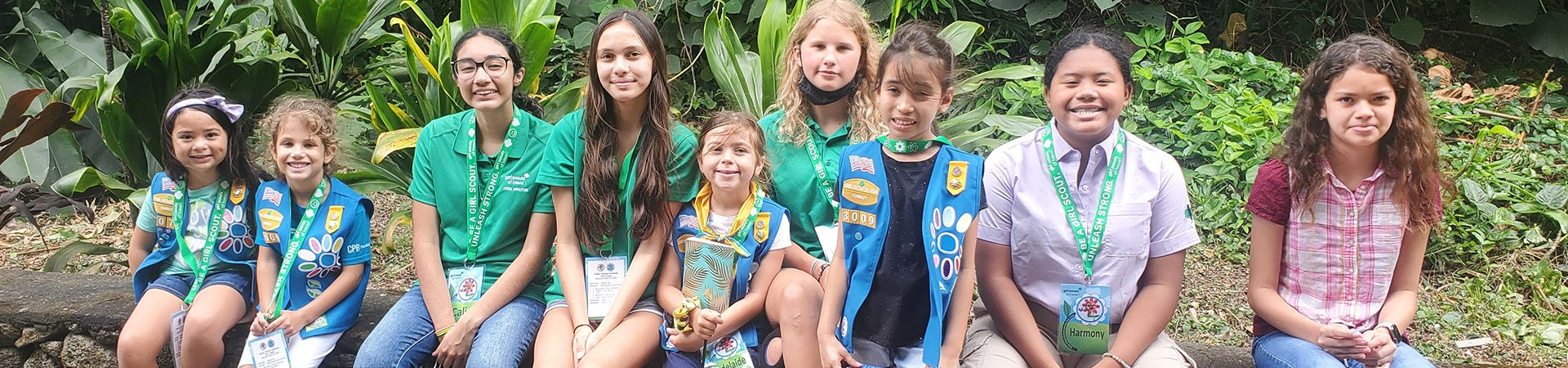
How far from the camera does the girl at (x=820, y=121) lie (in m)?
2.76

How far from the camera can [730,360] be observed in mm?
2512

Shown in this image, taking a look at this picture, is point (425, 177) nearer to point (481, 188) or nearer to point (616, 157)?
point (481, 188)

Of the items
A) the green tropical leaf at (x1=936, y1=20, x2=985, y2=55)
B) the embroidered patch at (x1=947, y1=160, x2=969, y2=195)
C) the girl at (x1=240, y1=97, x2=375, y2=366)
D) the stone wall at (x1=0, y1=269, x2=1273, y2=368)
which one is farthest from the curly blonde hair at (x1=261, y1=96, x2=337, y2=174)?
the green tropical leaf at (x1=936, y1=20, x2=985, y2=55)

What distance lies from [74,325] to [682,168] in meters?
1.83

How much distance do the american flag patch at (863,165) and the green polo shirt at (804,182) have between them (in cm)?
41

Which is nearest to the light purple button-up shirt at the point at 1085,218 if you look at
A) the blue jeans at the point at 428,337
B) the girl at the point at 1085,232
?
the girl at the point at 1085,232

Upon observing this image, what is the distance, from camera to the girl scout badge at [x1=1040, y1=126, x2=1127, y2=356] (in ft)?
7.84

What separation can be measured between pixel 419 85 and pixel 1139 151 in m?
2.67

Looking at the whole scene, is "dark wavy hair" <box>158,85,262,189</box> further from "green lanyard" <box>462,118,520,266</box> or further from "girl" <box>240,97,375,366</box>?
"green lanyard" <box>462,118,520,266</box>

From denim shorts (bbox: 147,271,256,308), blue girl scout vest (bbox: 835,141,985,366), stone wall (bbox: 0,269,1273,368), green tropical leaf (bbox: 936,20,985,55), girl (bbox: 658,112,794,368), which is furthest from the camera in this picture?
green tropical leaf (bbox: 936,20,985,55)

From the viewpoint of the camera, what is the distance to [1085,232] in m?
2.41

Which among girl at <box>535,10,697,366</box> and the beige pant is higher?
girl at <box>535,10,697,366</box>

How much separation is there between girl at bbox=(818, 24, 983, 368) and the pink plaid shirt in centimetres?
72

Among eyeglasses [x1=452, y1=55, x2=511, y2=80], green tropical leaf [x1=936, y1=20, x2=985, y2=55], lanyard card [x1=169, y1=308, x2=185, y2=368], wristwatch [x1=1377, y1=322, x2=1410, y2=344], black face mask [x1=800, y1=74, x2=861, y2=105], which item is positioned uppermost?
green tropical leaf [x1=936, y1=20, x2=985, y2=55]
